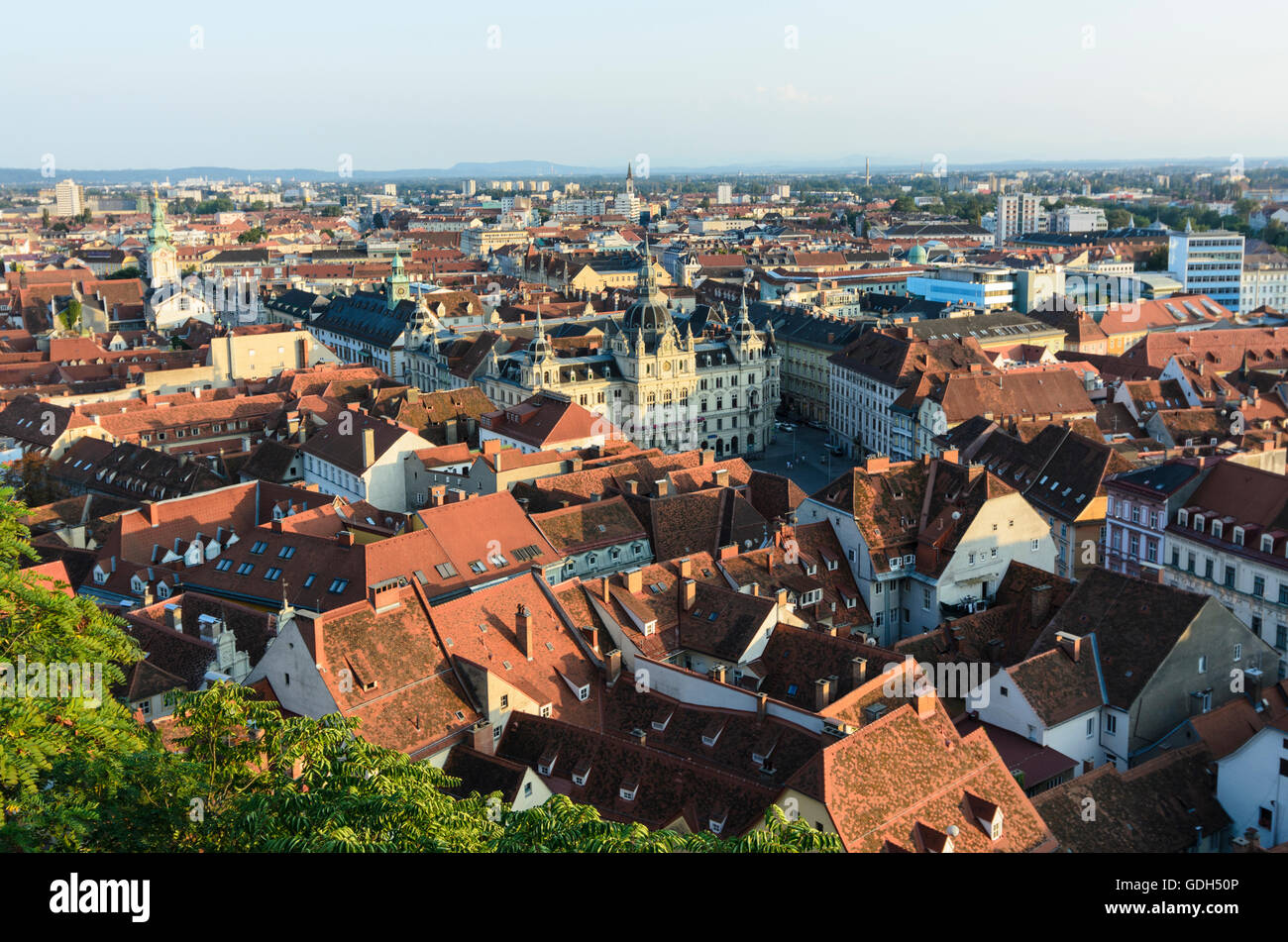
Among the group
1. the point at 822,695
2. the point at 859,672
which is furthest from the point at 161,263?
the point at 822,695

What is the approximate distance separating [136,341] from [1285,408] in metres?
102

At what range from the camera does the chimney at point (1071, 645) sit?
40875mm

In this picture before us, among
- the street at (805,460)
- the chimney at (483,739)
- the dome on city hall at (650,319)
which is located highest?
the dome on city hall at (650,319)

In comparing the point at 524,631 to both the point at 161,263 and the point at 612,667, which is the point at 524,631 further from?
the point at 161,263

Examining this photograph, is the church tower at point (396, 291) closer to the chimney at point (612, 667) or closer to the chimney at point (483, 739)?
the chimney at point (612, 667)

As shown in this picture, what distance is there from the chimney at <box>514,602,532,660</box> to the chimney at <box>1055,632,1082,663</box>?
1757 centimetres

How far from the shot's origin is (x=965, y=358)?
96062 millimetres

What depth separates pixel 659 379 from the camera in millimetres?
98938

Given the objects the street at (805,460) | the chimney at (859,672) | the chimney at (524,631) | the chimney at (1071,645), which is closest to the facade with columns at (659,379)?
the street at (805,460)

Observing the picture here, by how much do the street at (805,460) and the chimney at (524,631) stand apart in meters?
48.9

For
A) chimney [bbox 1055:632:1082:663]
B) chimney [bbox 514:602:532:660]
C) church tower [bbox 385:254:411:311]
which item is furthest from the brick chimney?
church tower [bbox 385:254:411:311]

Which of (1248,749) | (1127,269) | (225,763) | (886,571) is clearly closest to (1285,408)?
(886,571)

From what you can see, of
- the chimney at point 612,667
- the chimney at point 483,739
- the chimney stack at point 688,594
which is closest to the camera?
the chimney at point 483,739
